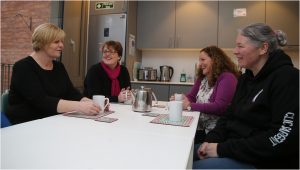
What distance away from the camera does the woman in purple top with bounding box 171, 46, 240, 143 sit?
163 cm

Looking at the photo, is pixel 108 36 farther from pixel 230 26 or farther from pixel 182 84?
pixel 230 26

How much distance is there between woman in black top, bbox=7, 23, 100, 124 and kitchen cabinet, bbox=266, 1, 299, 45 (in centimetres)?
306

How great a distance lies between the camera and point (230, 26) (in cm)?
364

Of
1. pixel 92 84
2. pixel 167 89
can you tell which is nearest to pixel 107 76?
pixel 92 84

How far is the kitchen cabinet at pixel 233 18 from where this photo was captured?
11.6 ft

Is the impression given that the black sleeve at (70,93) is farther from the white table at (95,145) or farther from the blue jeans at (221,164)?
the blue jeans at (221,164)

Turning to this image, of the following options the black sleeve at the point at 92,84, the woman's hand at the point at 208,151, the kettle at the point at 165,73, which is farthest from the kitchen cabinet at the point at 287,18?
the woman's hand at the point at 208,151

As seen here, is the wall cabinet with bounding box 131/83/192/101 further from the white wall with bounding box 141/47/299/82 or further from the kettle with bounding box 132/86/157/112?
the kettle with bounding box 132/86/157/112

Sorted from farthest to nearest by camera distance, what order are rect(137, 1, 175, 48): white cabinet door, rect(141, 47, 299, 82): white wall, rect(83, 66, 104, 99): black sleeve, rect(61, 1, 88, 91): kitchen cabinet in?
rect(141, 47, 299, 82): white wall < rect(137, 1, 175, 48): white cabinet door < rect(61, 1, 88, 91): kitchen cabinet < rect(83, 66, 104, 99): black sleeve

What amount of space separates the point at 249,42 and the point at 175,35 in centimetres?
266

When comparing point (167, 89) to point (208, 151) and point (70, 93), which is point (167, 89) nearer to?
point (70, 93)

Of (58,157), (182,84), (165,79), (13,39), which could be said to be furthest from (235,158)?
(13,39)

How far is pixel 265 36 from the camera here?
1.22 m

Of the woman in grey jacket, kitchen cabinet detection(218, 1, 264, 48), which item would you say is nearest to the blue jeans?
the woman in grey jacket
